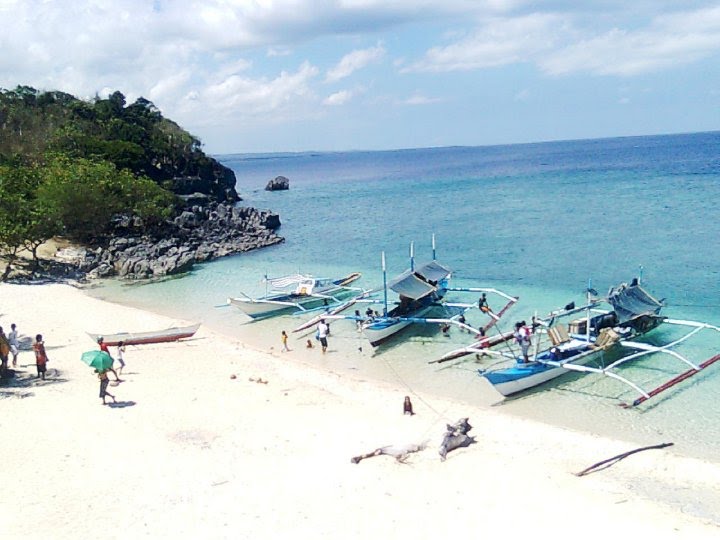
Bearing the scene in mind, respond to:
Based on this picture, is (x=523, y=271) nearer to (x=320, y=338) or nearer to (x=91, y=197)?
(x=320, y=338)

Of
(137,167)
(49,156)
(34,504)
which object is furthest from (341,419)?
(137,167)

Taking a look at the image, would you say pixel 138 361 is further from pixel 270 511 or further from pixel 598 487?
pixel 598 487

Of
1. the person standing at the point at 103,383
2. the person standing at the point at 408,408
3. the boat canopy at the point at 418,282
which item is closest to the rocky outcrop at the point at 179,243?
the boat canopy at the point at 418,282

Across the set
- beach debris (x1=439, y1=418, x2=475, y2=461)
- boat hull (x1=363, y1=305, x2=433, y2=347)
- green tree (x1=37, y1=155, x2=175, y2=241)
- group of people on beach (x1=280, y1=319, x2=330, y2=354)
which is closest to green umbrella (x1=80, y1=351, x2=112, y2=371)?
group of people on beach (x1=280, y1=319, x2=330, y2=354)

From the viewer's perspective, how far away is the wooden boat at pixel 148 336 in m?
19.4

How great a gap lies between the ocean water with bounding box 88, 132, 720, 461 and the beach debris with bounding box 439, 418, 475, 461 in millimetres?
2436

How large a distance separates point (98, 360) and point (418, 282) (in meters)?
11.6

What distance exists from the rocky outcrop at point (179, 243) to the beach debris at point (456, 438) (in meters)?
23.5

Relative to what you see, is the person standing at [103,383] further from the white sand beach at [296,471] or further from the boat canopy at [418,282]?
the boat canopy at [418,282]

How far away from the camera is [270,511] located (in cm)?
999

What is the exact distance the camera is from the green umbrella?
13.9 metres

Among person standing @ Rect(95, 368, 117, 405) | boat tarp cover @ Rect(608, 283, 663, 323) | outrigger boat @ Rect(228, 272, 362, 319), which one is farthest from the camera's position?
outrigger boat @ Rect(228, 272, 362, 319)

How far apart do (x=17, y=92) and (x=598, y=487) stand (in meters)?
71.1

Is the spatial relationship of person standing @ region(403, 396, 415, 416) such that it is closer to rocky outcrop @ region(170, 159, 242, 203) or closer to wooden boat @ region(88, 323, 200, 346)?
wooden boat @ region(88, 323, 200, 346)
